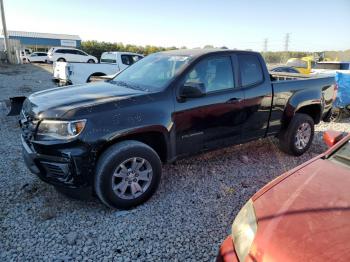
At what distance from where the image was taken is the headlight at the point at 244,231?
1867mm

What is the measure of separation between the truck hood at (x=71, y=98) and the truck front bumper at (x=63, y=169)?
435mm

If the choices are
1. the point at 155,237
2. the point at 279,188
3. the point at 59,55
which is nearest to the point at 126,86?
the point at 155,237

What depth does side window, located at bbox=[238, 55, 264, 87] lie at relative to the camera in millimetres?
4555

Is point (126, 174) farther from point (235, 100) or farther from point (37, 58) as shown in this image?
point (37, 58)

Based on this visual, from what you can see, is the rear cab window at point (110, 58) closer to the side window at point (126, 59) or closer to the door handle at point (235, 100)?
the side window at point (126, 59)

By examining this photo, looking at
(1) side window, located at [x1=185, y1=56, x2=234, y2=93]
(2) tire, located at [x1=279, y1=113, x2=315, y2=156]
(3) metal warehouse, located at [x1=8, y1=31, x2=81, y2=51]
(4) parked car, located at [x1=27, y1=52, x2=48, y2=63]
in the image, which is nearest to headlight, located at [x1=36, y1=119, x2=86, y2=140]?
(1) side window, located at [x1=185, y1=56, x2=234, y2=93]

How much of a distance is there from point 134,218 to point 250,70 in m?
2.74

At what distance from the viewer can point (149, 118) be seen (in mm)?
3562

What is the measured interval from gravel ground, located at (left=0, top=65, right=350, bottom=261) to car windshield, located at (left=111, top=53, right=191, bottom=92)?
1.36 m

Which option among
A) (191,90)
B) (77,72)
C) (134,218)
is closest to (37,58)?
(77,72)

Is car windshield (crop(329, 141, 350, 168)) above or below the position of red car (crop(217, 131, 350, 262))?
above

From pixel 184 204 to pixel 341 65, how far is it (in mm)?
12188

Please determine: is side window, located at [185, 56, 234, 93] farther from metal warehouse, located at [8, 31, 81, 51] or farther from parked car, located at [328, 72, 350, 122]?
metal warehouse, located at [8, 31, 81, 51]

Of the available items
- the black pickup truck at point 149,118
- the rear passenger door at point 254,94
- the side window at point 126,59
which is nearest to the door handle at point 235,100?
the black pickup truck at point 149,118
